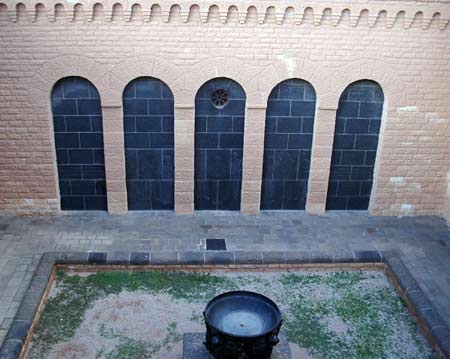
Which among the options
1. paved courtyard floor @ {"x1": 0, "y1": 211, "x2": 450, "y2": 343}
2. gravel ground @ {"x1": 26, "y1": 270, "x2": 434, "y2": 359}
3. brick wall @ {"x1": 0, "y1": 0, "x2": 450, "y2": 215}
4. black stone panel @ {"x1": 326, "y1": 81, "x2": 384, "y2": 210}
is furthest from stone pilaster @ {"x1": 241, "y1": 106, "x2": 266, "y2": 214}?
gravel ground @ {"x1": 26, "y1": 270, "x2": 434, "y2": 359}

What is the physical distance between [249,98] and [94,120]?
3.33 meters

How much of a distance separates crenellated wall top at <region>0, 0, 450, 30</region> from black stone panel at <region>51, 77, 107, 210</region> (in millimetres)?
1404

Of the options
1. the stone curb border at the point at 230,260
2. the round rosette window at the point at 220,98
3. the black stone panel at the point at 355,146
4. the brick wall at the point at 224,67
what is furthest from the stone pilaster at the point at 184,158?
the black stone panel at the point at 355,146

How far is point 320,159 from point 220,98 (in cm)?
261

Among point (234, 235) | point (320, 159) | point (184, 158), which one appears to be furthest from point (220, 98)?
point (234, 235)

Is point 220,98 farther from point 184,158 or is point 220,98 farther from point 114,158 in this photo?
point 114,158

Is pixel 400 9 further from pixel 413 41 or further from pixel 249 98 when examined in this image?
pixel 249 98

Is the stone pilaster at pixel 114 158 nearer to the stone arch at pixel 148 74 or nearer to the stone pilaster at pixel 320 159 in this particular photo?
the stone arch at pixel 148 74

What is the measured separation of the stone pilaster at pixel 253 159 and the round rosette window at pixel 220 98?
0.53 metres

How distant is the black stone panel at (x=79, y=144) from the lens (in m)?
9.80

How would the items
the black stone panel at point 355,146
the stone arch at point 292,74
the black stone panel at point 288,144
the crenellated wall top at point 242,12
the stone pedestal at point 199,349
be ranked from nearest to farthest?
1. the stone pedestal at point 199,349
2. the crenellated wall top at point 242,12
3. the stone arch at point 292,74
4. the black stone panel at point 288,144
5. the black stone panel at point 355,146

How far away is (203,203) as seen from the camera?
1085 centimetres

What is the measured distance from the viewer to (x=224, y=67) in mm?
9609

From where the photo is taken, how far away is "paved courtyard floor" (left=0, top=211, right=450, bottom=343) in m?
9.05
